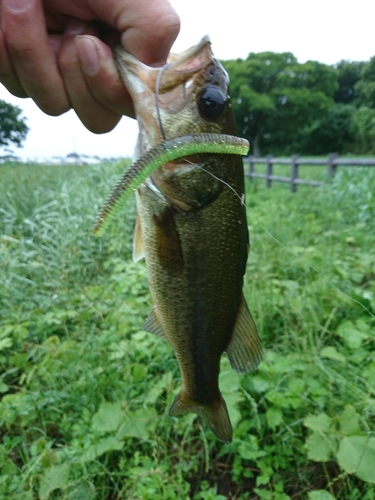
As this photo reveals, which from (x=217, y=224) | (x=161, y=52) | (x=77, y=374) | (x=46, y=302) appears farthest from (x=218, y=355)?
(x=46, y=302)

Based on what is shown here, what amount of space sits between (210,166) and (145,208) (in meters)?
0.24

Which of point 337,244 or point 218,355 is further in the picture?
point 337,244

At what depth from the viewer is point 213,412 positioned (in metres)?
1.50

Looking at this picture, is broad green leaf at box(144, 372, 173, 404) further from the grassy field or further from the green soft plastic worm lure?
the green soft plastic worm lure

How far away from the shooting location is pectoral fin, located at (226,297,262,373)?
1.38 m

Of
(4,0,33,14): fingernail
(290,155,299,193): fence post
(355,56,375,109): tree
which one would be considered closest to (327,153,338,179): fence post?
(290,155,299,193): fence post

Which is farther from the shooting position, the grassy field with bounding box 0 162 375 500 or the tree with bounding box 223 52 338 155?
the tree with bounding box 223 52 338 155

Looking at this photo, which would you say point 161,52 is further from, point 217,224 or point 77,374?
point 77,374

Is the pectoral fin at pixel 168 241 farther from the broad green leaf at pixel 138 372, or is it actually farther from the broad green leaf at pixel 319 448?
the broad green leaf at pixel 138 372

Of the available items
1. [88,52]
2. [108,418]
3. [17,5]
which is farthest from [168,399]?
[17,5]

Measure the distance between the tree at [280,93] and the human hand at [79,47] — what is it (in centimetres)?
4438

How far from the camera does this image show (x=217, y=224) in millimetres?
1202

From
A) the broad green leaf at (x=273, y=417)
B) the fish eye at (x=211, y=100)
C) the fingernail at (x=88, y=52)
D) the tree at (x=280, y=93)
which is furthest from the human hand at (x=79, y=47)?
the tree at (x=280, y=93)

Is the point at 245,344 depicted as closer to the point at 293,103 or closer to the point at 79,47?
the point at 79,47
